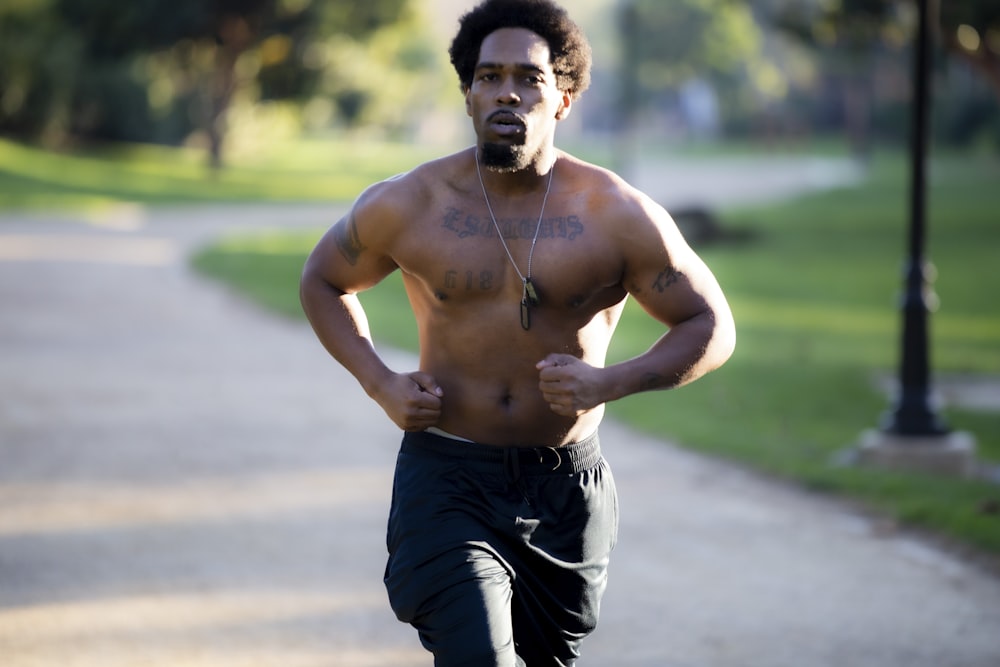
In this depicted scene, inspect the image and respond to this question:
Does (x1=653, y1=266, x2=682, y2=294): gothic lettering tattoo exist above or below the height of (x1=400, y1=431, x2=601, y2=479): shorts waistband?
above

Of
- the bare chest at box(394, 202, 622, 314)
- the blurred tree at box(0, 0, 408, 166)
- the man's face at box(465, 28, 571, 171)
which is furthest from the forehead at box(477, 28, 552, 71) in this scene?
the blurred tree at box(0, 0, 408, 166)

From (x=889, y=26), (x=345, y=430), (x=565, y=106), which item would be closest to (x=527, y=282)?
(x=565, y=106)

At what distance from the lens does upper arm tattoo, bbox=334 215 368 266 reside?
3906mm

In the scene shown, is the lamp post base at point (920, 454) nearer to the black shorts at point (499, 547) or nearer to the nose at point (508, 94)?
the black shorts at point (499, 547)

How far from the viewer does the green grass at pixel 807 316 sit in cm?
914

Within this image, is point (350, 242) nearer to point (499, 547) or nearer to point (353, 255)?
point (353, 255)

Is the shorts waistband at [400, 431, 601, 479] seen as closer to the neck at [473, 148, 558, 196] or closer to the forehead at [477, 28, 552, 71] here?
the neck at [473, 148, 558, 196]

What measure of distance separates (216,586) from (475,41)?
11.8 ft

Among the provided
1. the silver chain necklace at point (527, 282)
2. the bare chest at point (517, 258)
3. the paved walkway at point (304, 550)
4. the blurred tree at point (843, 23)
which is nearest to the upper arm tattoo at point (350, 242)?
the bare chest at point (517, 258)

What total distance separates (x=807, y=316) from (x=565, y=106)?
15.1 metres

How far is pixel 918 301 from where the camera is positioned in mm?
9578

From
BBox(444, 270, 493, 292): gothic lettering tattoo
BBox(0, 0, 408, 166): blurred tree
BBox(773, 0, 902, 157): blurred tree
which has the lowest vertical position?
BBox(444, 270, 493, 292): gothic lettering tattoo

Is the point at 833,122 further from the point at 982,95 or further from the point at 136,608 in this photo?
the point at 136,608

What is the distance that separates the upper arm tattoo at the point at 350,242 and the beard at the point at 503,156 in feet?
1.54
